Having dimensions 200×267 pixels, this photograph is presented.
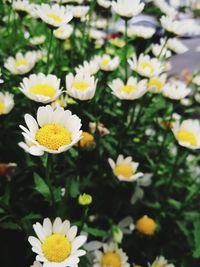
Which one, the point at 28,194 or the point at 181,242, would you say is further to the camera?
the point at 181,242

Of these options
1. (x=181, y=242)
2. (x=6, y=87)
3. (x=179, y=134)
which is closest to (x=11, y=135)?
(x=6, y=87)

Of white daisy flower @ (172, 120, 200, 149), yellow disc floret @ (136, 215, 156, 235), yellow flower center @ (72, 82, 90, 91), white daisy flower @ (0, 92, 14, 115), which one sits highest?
yellow flower center @ (72, 82, 90, 91)

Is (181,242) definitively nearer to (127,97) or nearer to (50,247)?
(127,97)

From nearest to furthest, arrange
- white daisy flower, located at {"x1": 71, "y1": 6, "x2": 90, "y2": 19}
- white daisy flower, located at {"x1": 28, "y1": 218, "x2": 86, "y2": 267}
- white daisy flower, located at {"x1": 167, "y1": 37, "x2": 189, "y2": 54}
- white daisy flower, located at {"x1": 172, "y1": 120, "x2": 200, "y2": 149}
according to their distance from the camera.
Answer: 1. white daisy flower, located at {"x1": 28, "y1": 218, "x2": 86, "y2": 267}
2. white daisy flower, located at {"x1": 172, "y1": 120, "x2": 200, "y2": 149}
3. white daisy flower, located at {"x1": 71, "y1": 6, "x2": 90, "y2": 19}
4. white daisy flower, located at {"x1": 167, "y1": 37, "x2": 189, "y2": 54}

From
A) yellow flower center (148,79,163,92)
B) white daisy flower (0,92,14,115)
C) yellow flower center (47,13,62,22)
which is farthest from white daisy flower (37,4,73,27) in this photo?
yellow flower center (148,79,163,92)

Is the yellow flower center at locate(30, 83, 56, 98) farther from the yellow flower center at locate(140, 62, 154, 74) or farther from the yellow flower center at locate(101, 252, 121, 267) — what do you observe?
the yellow flower center at locate(101, 252, 121, 267)

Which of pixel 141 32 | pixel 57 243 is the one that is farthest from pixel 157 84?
pixel 57 243

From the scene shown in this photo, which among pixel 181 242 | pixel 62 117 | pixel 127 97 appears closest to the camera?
pixel 62 117
